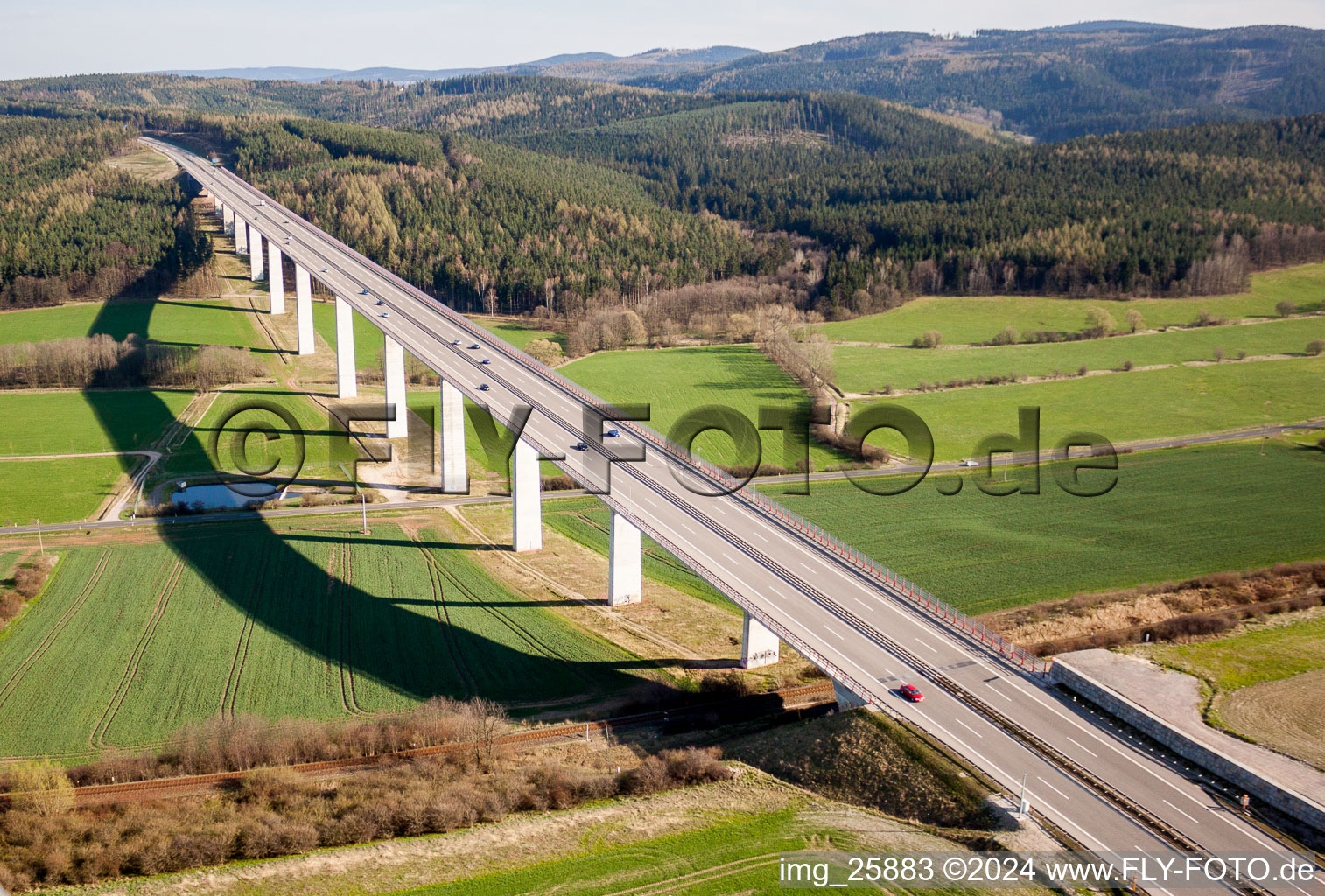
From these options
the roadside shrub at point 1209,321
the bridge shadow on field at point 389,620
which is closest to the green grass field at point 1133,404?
the roadside shrub at point 1209,321

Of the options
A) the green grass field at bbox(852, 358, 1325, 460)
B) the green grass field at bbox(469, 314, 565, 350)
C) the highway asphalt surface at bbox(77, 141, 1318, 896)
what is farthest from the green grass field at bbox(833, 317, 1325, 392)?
the highway asphalt surface at bbox(77, 141, 1318, 896)

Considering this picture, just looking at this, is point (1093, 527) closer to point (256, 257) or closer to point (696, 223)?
point (696, 223)

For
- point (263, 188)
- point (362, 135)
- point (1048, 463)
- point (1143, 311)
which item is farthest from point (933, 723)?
point (362, 135)

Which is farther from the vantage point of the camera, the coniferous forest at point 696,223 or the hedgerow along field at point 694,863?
the coniferous forest at point 696,223

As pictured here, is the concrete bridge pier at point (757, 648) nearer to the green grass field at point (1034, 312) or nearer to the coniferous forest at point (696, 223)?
the green grass field at point (1034, 312)

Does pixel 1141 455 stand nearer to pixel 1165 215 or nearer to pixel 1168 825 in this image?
pixel 1168 825

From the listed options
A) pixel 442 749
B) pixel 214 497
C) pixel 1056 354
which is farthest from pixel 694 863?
pixel 1056 354

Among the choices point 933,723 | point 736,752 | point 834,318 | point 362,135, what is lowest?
point 736,752
